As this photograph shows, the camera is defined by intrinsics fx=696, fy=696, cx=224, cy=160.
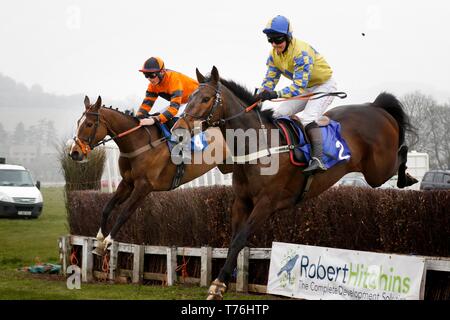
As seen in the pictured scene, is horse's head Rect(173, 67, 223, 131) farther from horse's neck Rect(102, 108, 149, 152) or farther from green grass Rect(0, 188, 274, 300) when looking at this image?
horse's neck Rect(102, 108, 149, 152)

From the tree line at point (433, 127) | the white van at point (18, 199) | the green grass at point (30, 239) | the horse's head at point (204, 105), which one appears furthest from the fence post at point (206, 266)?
the tree line at point (433, 127)

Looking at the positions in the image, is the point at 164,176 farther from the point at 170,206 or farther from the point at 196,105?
the point at 196,105

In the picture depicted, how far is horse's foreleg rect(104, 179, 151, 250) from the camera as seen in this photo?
28.4 ft

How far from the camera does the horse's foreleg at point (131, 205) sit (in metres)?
8.65

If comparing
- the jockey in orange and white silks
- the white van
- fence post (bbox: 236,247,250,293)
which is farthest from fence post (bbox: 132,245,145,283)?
the white van

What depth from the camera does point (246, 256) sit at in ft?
29.4

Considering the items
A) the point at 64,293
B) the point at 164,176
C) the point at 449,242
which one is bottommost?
the point at 64,293

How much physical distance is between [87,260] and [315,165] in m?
5.30

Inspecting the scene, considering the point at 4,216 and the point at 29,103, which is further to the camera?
the point at 29,103

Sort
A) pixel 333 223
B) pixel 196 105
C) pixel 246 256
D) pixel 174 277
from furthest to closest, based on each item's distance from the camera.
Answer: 1. pixel 174 277
2. pixel 246 256
3. pixel 333 223
4. pixel 196 105

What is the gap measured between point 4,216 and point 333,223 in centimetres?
1774

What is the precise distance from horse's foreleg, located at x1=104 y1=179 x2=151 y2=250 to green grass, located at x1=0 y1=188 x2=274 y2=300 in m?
0.74
